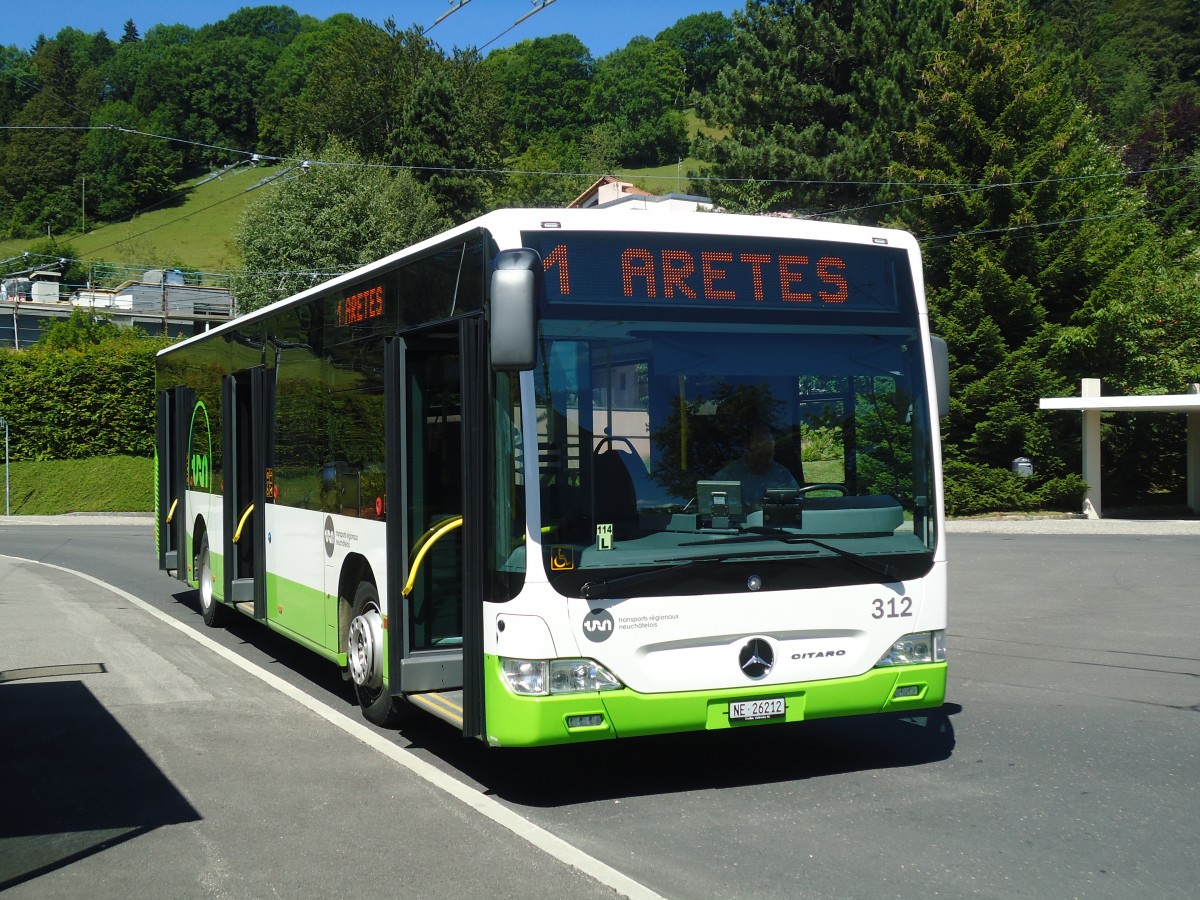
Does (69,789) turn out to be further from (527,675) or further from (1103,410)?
(1103,410)

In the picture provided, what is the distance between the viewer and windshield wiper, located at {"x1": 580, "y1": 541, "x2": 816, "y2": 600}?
6238mm

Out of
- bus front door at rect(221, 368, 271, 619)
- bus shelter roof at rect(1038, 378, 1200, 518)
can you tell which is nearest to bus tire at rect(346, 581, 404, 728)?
bus front door at rect(221, 368, 271, 619)

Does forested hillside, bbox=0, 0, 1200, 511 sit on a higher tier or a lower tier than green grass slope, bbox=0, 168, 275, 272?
lower

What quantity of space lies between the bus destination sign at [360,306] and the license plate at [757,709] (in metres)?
3.45

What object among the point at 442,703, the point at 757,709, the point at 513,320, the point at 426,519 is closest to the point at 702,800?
the point at 757,709

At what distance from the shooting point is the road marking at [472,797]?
522 cm

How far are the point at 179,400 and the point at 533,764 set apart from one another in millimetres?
8889

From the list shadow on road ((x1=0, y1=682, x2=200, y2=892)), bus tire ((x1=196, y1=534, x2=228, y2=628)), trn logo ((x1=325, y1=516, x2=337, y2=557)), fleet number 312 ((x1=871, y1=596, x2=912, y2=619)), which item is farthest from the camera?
bus tire ((x1=196, y1=534, x2=228, y2=628))

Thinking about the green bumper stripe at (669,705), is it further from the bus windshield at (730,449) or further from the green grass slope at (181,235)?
the green grass slope at (181,235)

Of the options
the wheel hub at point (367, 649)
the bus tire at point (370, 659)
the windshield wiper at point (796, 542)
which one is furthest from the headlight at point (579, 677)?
the wheel hub at point (367, 649)

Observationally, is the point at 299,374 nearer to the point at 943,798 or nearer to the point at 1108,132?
the point at 943,798

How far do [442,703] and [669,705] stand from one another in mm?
1558

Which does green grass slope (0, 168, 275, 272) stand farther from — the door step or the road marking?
the door step

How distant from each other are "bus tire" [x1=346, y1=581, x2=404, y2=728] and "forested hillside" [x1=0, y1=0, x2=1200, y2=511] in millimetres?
28419
